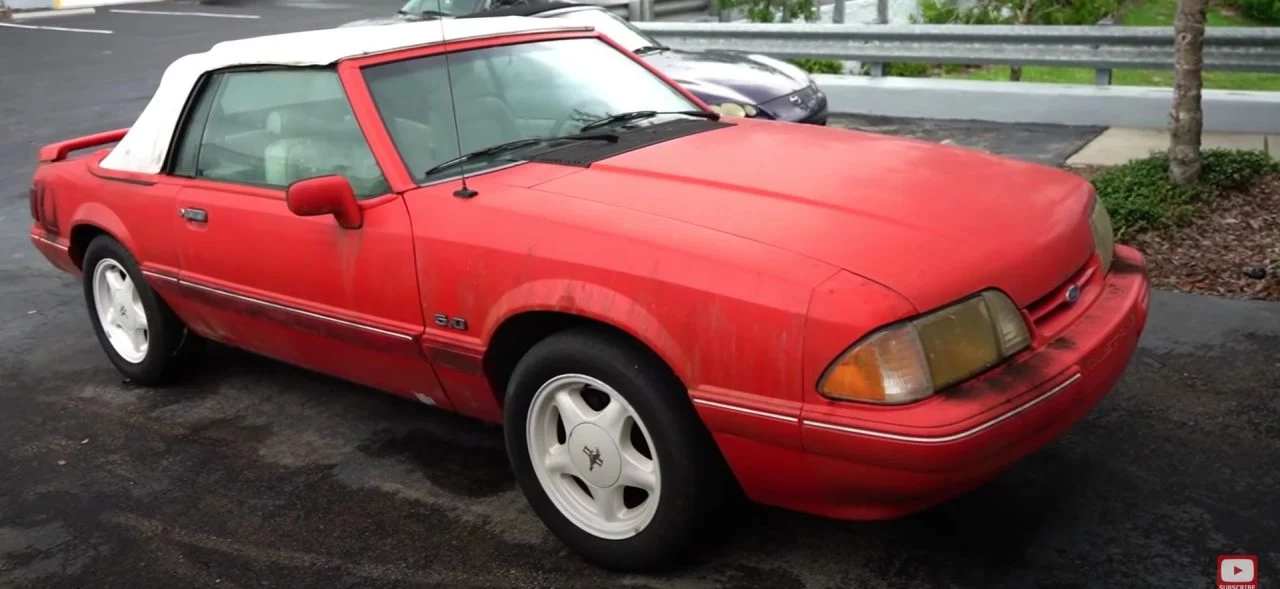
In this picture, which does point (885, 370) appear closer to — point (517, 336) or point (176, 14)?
point (517, 336)

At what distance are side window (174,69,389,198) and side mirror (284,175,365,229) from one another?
0.45 ft

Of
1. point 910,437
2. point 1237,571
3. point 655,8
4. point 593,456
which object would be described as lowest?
point 1237,571

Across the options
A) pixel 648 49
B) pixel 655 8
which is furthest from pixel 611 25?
pixel 655 8

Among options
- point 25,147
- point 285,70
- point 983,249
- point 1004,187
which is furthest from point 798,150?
point 25,147

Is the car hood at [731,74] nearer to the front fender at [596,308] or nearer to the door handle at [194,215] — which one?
the door handle at [194,215]

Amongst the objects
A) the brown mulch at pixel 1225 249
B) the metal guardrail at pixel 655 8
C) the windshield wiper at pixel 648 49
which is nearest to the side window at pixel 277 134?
the brown mulch at pixel 1225 249

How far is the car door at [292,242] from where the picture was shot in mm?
3734

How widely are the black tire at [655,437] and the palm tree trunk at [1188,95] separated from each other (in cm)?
457

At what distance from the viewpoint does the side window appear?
395cm

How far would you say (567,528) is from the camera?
343cm

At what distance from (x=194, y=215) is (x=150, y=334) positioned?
0.83 metres

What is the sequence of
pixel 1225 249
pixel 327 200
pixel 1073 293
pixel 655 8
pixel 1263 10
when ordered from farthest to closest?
pixel 1263 10
pixel 655 8
pixel 1225 249
pixel 327 200
pixel 1073 293

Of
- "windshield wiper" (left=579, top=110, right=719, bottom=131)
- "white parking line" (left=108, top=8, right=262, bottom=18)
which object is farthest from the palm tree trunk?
"white parking line" (left=108, top=8, right=262, bottom=18)

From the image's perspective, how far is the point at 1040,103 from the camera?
31.0ft
